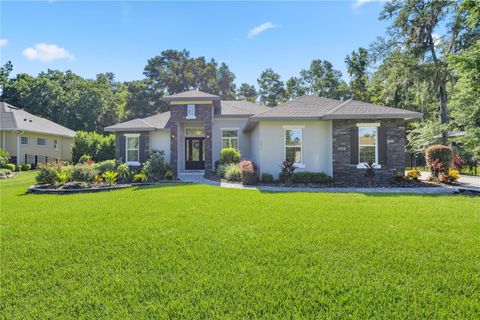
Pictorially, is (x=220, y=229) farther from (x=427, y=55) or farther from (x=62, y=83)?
(x=62, y=83)

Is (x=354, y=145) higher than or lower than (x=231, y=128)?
lower

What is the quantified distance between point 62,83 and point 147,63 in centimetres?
1432

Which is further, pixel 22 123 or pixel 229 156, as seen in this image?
pixel 22 123

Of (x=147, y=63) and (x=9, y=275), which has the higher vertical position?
(x=147, y=63)

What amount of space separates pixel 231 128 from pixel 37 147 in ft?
66.4

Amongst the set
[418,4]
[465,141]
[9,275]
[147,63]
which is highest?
[147,63]

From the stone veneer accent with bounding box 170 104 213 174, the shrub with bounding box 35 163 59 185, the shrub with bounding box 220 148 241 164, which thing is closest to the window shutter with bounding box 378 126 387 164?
the shrub with bounding box 220 148 241 164

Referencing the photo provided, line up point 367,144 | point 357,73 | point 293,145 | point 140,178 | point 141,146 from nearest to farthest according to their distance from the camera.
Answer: point 367,144 → point 293,145 → point 140,178 → point 141,146 → point 357,73

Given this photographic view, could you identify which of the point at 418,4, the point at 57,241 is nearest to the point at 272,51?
the point at 418,4

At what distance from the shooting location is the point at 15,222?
6.09m

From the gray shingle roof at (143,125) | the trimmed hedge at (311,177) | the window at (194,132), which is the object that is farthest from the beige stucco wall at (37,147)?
the trimmed hedge at (311,177)

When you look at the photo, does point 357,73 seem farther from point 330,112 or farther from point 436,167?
point 330,112

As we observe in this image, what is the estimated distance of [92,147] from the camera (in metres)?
24.1

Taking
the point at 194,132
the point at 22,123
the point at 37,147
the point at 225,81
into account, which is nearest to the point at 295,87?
the point at 225,81
